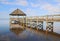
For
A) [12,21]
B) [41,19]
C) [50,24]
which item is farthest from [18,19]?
[50,24]

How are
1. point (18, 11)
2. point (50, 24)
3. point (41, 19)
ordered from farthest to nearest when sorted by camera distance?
point (18, 11)
point (41, 19)
point (50, 24)

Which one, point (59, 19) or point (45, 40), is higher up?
point (59, 19)

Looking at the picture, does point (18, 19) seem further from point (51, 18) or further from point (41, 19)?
point (51, 18)

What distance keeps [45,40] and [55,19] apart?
6858 mm

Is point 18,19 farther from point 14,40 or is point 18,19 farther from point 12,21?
point 14,40

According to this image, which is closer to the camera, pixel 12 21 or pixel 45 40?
pixel 45 40

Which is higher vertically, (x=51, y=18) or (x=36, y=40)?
(x=51, y=18)

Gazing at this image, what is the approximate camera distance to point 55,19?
1756 cm

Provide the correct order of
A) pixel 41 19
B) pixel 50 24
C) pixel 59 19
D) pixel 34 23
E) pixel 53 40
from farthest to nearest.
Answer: pixel 34 23
pixel 41 19
pixel 50 24
pixel 59 19
pixel 53 40

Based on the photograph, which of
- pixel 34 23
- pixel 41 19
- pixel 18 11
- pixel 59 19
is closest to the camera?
pixel 59 19

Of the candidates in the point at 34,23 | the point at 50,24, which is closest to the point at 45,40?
the point at 50,24

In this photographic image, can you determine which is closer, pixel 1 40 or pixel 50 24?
pixel 1 40

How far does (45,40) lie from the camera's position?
11.2m

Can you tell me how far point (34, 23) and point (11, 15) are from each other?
1003 cm
